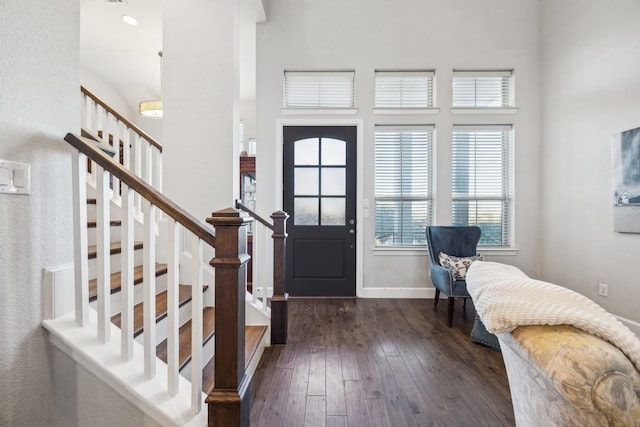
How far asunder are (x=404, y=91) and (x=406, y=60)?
1.20ft

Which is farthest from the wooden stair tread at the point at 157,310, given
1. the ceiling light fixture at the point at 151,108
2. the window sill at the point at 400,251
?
the ceiling light fixture at the point at 151,108

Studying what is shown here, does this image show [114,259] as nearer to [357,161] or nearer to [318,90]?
[357,161]

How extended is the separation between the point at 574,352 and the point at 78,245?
170 centimetres

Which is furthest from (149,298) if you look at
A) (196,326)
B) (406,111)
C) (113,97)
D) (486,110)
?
(113,97)

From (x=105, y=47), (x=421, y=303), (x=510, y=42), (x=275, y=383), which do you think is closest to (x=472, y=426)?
(x=275, y=383)

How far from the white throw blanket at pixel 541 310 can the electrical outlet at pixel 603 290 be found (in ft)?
9.45

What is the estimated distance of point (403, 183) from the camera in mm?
3934

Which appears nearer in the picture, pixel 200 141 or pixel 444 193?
pixel 200 141

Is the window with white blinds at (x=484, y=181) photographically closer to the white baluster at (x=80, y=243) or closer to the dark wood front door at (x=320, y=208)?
the dark wood front door at (x=320, y=208)

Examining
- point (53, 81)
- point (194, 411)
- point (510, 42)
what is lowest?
point (194, 411)

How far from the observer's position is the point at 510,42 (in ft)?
12.5

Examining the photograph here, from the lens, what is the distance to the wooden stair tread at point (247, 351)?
→ 157cm

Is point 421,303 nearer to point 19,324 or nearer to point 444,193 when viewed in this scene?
point 444,193

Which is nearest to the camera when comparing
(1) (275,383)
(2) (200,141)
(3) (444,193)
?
(1) (275,383)
